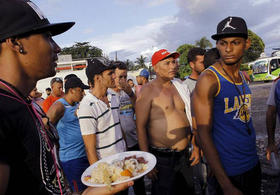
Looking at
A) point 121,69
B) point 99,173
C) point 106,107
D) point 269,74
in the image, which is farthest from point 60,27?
point 269,74

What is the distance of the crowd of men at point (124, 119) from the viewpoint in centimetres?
98

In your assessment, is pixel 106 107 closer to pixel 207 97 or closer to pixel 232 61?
pixel 207 97

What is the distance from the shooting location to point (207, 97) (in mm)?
1981

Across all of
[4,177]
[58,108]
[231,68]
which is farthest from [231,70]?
[58,108]

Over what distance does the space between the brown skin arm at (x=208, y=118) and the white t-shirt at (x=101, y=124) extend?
122 cm

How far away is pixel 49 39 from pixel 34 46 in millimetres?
137

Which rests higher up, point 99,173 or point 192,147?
point 99,173

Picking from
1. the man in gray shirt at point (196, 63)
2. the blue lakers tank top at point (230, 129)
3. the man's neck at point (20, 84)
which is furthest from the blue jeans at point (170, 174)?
the man's neck at point (20, 84)

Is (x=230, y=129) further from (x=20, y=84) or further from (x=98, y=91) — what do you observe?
(x=20, y=84)

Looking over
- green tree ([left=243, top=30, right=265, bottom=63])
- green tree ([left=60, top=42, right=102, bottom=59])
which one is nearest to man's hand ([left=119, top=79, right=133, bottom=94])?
green tree ([left=243, top=30, right=265, bottom=63])

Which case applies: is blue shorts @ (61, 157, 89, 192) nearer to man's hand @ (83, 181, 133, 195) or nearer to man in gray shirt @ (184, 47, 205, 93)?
man's hand @ (83, 181, 133, 195)

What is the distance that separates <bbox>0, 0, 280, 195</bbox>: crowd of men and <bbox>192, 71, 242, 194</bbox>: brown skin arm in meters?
0.01

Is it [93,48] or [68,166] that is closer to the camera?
[68,166]

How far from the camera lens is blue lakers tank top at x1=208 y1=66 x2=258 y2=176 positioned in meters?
2.05
